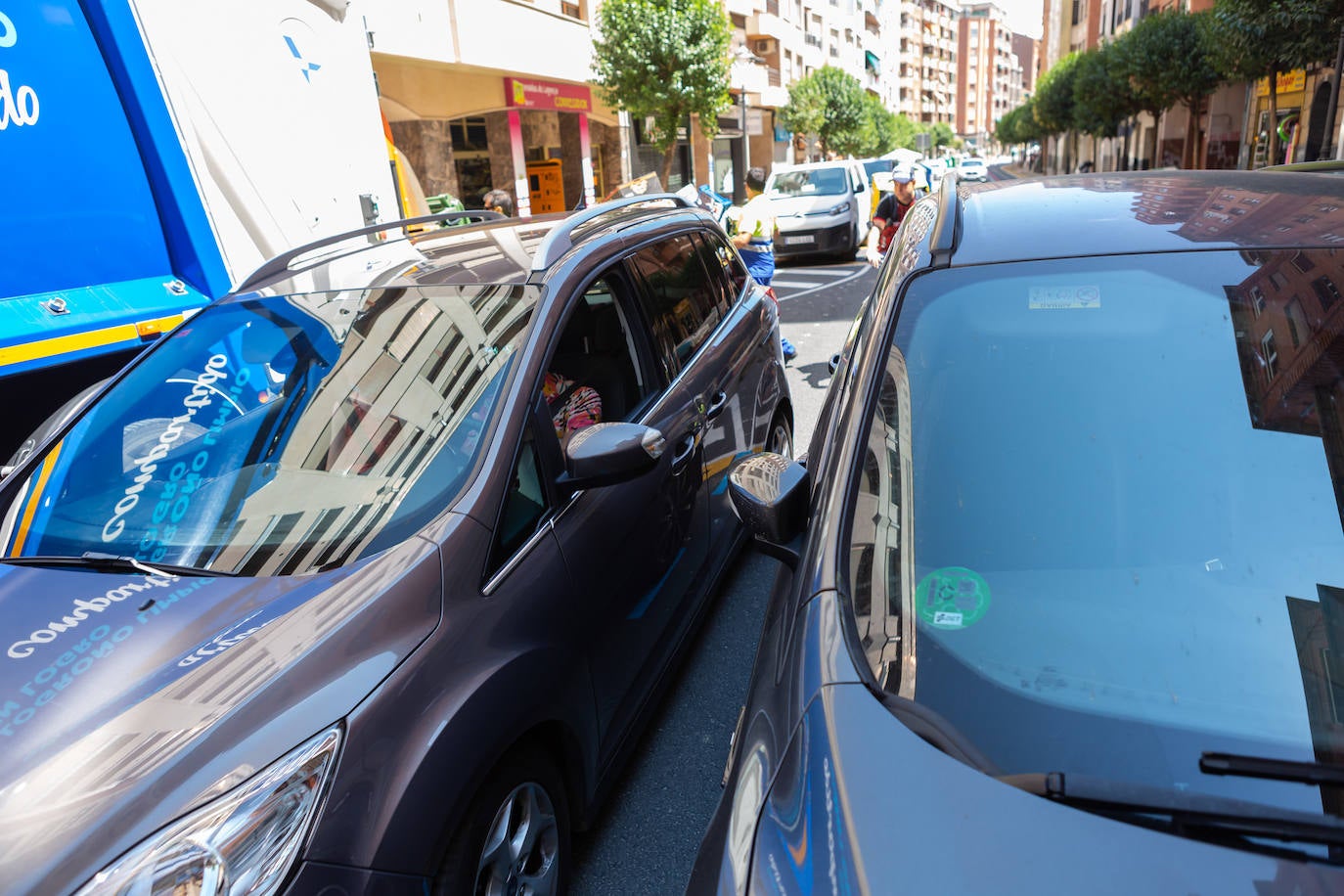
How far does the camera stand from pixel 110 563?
6.52 ft

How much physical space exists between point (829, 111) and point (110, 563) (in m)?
45.3

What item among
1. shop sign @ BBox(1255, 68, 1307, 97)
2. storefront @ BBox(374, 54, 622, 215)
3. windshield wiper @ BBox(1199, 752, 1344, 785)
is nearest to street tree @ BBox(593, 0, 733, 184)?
storefront @ BBox(374, 54, 622, 215)

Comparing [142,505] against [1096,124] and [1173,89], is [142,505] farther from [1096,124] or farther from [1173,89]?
[1096,124]

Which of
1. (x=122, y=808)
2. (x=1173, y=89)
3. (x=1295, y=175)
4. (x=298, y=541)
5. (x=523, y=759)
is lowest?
(x=523, y=759)

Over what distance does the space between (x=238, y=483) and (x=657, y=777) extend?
149 centimetres

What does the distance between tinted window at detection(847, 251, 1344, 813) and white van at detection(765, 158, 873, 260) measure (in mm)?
12721

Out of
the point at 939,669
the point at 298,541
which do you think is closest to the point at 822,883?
the point at 939,669

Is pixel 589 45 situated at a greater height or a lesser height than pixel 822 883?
greater

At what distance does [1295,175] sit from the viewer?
238 cm

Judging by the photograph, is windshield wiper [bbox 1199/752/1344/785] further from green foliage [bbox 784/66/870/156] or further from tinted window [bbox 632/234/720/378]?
green foliage [bbox 784/66/870/156]

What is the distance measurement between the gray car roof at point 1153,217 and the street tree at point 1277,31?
1768 cm

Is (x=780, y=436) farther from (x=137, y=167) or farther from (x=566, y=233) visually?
(x=137, y=167)

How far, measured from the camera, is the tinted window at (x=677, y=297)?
3.16m

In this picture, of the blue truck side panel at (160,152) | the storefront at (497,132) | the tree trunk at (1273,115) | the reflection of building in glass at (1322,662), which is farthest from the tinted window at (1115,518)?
the tree trunk at (1273,115)
